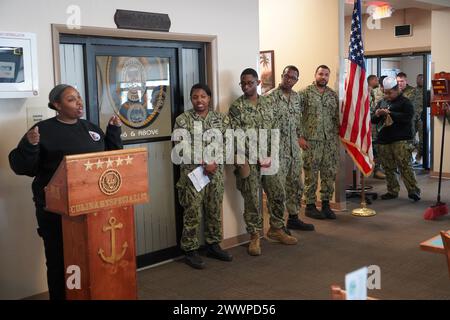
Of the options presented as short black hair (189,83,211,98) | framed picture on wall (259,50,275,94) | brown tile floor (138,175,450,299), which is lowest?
brown tile floor (138,175,450,299)

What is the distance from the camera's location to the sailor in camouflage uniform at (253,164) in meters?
4.54

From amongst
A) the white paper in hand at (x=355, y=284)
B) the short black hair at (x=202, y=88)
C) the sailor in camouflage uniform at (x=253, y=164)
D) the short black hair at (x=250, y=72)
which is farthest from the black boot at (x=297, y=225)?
the white paper in hand at (x=355, y=284)

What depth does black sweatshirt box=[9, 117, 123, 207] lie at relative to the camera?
2928 millimetres

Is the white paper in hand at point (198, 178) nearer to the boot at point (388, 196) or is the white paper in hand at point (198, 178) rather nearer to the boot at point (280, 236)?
the boot at point (280, 236)

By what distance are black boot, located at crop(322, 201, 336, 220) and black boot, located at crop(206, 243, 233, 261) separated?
5.69 ft

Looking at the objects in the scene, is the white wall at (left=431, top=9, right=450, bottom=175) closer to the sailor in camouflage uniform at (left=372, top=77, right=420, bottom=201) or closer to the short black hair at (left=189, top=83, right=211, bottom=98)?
the sailor in camouflage uniform at (left=372, top=77, right=420, bottom=201)

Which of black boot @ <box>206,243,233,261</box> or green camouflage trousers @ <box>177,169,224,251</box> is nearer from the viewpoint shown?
green camouflage trousers @ <box>177,169,224,251</box>

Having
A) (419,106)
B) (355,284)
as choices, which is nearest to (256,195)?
(355,284)

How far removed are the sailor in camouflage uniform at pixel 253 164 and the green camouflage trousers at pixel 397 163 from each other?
2.42 m

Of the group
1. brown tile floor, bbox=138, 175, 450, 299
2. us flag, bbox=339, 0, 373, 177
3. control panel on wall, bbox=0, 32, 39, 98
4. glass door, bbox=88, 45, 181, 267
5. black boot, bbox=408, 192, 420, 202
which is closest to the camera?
control panel on wall, bbox=0, 32, 39, 98

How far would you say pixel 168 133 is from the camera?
4414mm

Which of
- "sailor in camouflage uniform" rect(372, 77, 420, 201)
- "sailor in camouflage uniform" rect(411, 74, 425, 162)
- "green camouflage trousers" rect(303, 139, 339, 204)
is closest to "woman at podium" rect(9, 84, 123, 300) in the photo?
"green camouflage trousers" rect(303, 139, 339, 204)
